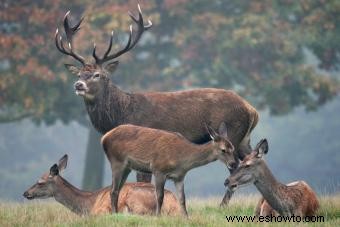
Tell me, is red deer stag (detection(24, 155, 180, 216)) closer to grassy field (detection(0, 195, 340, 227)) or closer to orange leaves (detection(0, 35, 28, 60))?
grassy field (detection(0, 195, 340, 227))

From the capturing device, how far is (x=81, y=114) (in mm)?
21375

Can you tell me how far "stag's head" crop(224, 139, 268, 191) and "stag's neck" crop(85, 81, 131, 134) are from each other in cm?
279

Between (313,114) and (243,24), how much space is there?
13933 mm

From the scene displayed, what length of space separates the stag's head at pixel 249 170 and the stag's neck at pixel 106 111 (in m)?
2.79

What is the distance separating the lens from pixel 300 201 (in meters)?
9.98

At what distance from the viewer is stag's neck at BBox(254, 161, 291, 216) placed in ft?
32.6

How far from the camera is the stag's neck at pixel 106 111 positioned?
12.3m

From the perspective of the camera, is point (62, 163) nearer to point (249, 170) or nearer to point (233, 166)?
point (233, 166)

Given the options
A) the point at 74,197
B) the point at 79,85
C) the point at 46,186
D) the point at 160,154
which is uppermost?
the point at 79,85

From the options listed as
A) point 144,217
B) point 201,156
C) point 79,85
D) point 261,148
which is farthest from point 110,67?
point 144,217

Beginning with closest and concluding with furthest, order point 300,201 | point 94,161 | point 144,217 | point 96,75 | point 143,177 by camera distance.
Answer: point 144,217
point 300,201
point 143,177
point 96,75
point 94,161

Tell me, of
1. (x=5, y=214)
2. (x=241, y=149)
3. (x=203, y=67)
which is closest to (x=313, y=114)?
(x=203, y=67)

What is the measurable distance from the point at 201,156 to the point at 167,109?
1940 millimetres

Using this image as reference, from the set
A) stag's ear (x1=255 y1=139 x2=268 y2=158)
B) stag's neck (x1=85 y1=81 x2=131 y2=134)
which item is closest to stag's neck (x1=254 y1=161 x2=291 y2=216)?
stag's ear (x1=255 y1=139 x2=268 y2=158)
